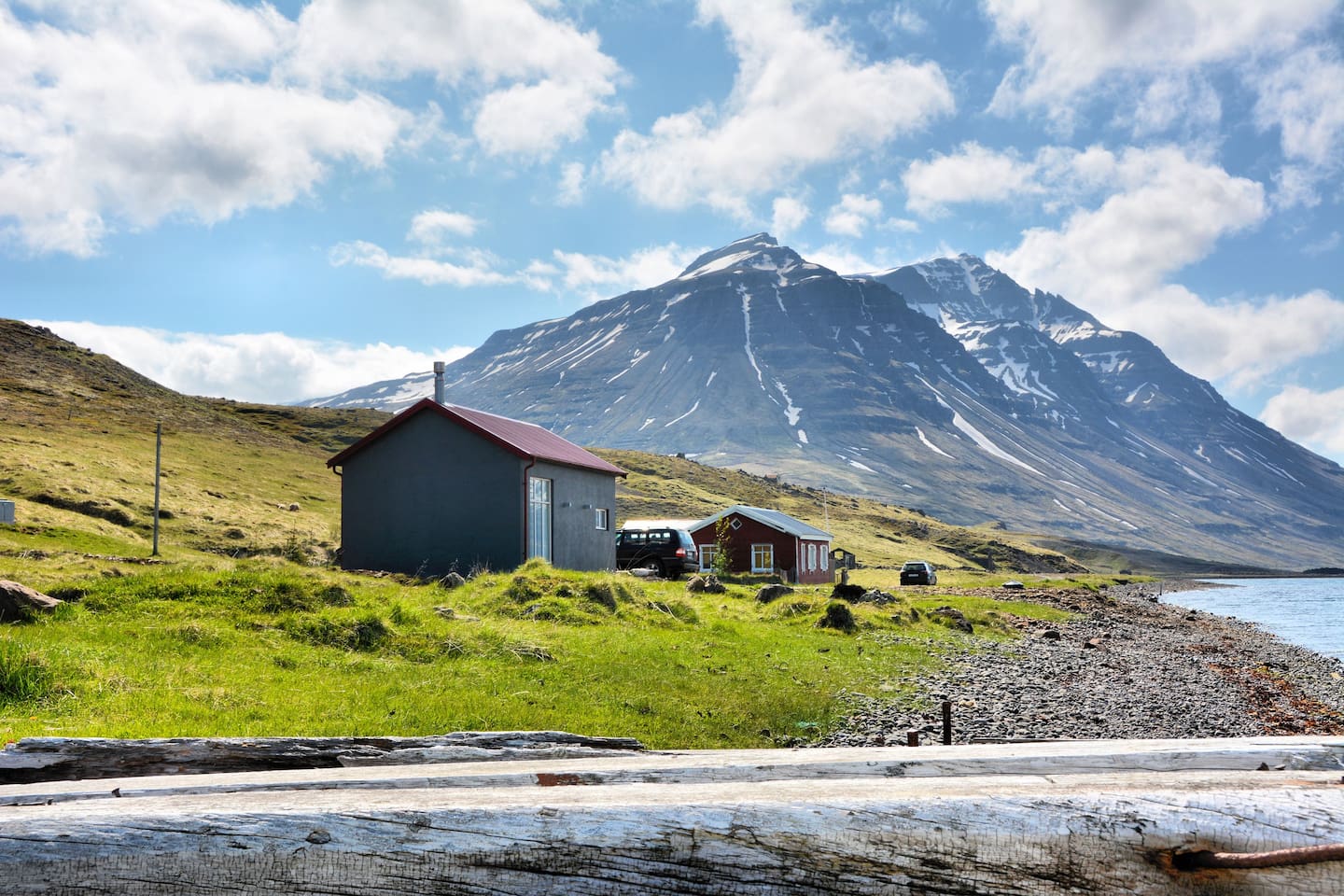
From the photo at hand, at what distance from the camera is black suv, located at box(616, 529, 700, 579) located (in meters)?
42.2

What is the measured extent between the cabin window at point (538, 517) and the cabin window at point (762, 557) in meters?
37.4

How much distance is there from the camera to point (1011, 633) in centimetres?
3309

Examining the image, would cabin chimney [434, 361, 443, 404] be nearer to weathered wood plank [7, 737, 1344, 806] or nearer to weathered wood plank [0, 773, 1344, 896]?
weathered wood plank [7, 737, 1344, 806]

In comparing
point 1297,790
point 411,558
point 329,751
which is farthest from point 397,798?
point 411,558

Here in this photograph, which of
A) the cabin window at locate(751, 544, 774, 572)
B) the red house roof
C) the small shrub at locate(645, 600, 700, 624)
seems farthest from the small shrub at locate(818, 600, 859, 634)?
the cabin window at locate(751, 544, 774, 572)

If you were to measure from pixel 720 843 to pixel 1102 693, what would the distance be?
827 inches

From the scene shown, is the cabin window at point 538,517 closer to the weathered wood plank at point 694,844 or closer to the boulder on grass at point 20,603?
the boulder on grass at point 20,603

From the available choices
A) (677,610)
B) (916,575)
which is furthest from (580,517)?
(916,575)

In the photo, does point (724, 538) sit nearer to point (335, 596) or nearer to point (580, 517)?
point (580, 517)

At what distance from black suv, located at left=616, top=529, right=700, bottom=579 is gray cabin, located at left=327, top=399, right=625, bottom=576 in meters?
9.48

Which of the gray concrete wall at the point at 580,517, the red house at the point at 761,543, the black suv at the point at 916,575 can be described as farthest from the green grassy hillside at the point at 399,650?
the red house at the point at 761,543

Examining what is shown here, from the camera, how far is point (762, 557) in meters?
69.3

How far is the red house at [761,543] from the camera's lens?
69.1 meters

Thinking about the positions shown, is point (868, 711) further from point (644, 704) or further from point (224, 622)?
point (224, 622)
